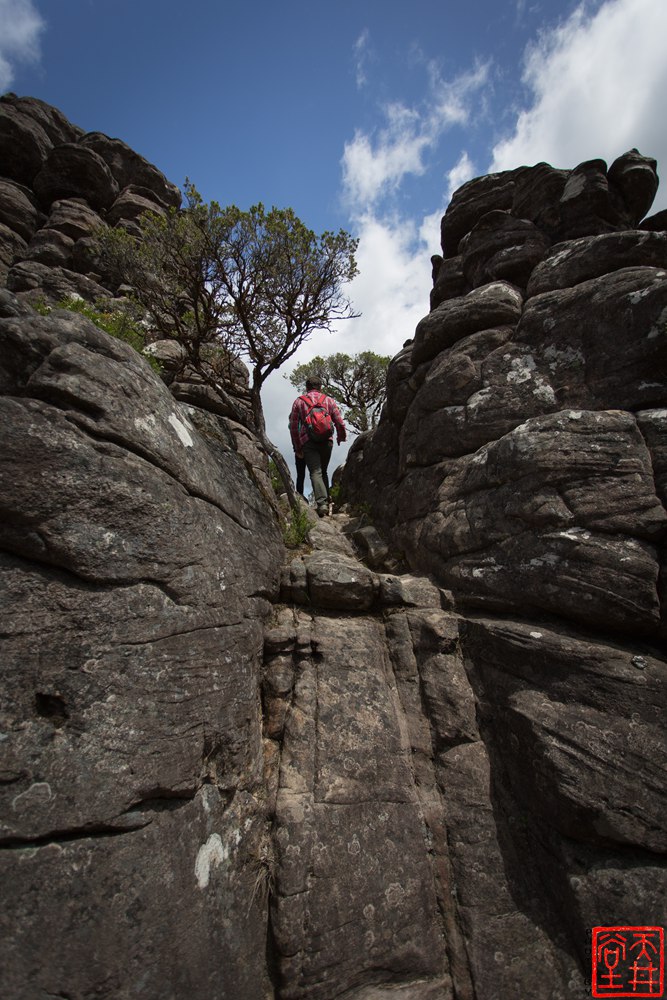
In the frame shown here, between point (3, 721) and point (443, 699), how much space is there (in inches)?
216

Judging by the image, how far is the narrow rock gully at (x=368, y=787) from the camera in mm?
4793

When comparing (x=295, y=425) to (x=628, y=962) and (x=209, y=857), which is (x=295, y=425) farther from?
(x=628, y=962)

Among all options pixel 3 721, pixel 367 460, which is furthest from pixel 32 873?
pixel 367 460

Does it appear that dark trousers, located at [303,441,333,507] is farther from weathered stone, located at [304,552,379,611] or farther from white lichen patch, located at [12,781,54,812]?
white lichen patch, located at [12,781,54,812]

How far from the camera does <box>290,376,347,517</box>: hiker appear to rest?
503 inches

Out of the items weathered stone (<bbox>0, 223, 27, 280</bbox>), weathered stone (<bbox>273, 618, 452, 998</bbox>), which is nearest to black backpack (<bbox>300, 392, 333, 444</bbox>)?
weathered stone (<bbox>273, 618, 452, 998</bbox>)

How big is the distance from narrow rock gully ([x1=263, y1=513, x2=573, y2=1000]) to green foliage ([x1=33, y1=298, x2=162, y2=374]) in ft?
18.8

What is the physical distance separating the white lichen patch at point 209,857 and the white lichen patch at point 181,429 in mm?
4898

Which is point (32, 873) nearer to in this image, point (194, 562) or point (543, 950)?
point (194, 562)

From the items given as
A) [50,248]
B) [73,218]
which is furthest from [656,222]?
[73,218]

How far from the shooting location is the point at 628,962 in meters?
4.46

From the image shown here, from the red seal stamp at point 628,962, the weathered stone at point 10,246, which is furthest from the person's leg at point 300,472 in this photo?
the weathered stone at point 10,246

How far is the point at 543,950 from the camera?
15.9 ft

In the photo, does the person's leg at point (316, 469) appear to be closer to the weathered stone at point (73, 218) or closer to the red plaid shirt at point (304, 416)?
the red plaid shirt at point (304, 416)
